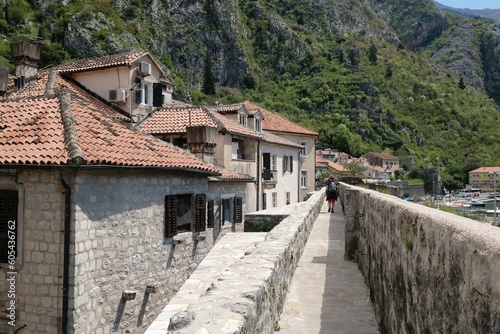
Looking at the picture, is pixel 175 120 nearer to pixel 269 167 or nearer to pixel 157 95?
pixel 157 95

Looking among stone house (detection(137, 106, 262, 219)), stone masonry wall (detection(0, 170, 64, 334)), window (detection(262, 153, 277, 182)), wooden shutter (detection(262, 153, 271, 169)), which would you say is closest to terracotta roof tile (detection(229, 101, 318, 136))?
window (detection(262, 153, 277, 182))

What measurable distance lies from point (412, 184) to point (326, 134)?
75.5 feet

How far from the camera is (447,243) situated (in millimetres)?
2385

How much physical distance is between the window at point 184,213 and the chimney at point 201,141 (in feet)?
11.0

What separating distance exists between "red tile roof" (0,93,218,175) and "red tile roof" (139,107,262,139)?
249 inches

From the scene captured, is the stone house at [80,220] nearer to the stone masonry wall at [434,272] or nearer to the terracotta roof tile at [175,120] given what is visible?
the stone masonry wall at [434,272]

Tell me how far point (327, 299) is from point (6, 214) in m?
7.43

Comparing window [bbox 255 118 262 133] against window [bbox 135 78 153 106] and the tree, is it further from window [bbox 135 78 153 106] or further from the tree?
the tree

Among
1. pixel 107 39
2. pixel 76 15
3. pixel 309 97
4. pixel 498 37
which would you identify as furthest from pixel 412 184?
pixel 498 37

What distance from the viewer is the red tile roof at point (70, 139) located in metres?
8.84

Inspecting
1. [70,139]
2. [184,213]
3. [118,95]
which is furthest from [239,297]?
[118,95]

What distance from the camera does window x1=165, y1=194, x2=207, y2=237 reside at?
12188 millimetres

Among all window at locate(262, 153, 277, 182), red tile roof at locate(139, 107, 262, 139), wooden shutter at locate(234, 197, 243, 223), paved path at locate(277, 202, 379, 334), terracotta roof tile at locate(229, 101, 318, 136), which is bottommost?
paved path at locate(277, 202, 379, 334)

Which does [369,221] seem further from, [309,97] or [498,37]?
[498,37]
